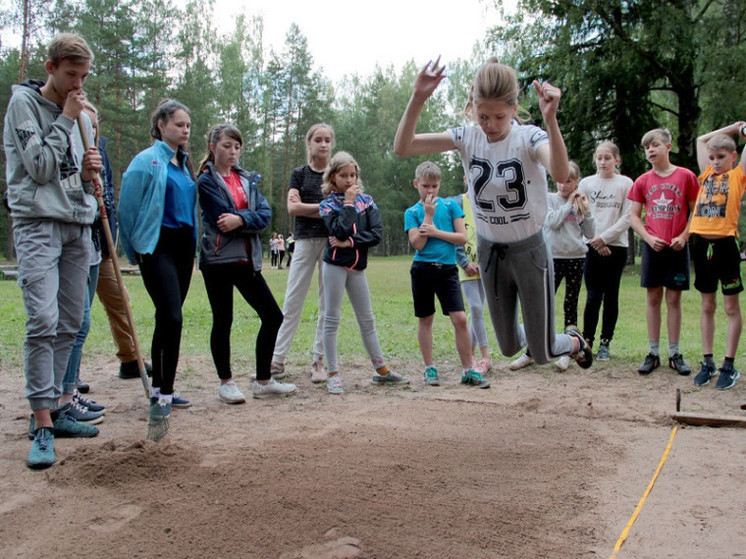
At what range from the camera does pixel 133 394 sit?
17.4 feet

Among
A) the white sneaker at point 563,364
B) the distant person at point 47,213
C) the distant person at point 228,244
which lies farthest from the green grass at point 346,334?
the distant person at point 47,213

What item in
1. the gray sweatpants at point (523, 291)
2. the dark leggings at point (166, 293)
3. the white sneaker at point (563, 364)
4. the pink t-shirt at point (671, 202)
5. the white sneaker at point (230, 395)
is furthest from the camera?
the white sneaker at point (563, 364)

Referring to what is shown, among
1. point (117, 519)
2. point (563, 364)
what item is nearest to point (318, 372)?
point (563, 364)

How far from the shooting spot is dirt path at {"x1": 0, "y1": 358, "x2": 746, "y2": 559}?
2.57m

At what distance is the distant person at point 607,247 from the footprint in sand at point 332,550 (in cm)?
467

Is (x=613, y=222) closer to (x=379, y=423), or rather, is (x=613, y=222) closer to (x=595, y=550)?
(x=379, y=423)

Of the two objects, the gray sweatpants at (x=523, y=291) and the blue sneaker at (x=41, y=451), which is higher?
the gray sweatpants at (x=523, y=291)

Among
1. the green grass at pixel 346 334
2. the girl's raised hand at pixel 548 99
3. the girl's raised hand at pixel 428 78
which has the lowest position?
the green grass at pixel 346 334

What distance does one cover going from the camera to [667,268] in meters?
6.08

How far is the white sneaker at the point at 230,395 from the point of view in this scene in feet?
16.1

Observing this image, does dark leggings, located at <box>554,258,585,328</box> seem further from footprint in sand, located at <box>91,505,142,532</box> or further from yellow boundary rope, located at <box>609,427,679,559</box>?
footprint in sand, located at <box>91,505,142,532</box>

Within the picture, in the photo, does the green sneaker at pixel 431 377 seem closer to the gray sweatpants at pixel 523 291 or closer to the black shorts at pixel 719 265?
the gray sweatpants at pixel 523 291

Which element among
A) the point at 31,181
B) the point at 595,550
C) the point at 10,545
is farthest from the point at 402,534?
the point at 31,181

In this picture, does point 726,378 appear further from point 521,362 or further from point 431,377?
point 431,377
